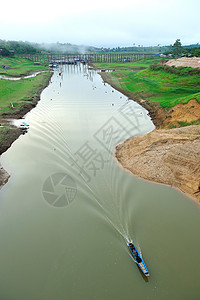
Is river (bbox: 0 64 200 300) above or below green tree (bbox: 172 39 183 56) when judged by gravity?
below

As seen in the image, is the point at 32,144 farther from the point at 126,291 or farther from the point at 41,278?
the point at 126,291

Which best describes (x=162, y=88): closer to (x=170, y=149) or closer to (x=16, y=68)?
(x=170, y=149)

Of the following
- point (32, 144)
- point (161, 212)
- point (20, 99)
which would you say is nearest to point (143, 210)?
point (161, 212)

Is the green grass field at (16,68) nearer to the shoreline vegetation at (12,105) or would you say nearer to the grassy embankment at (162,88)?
the shoreline vegetation at (12,105)

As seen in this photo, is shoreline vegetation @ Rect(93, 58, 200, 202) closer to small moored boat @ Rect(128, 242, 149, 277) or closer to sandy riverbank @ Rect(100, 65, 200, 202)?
sandy riverbank @ Rect(100, 65, 200, 202)

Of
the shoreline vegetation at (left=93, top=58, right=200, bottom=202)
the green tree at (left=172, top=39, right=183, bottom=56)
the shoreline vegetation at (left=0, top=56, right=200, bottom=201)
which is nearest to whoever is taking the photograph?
the shoreline vegetation at (left=93, top=58, right=200, bottom=202)

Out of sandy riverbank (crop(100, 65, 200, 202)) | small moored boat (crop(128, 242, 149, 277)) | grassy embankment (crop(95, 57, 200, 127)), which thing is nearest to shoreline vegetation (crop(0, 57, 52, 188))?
small moored boat (crop(128, 242, 149, 277))

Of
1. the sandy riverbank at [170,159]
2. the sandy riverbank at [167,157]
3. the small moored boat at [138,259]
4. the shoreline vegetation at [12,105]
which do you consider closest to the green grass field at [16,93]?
the shoreline vegetation at [12,105]
